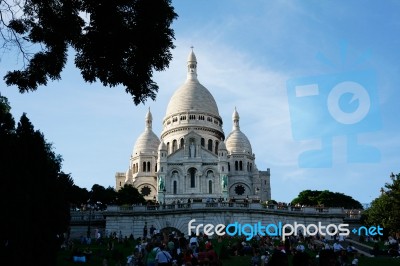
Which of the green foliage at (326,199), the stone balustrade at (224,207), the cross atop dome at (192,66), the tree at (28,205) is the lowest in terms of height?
the tree at (28,205)

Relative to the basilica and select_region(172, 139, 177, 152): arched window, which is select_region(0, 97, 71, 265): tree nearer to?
the basilica

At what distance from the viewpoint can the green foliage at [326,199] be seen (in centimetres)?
9079

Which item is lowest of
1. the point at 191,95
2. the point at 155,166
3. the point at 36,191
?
the point at 36,191

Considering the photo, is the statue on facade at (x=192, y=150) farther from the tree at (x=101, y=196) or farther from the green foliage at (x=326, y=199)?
the tree at (x=101, y=196)

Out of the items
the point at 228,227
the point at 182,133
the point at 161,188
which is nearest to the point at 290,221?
the point at 228,227

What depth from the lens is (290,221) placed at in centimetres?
5141

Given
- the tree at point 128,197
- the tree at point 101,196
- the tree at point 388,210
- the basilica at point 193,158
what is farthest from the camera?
the basilica at point 193,158

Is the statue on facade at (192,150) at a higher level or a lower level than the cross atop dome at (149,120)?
lower

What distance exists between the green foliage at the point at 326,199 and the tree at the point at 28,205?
7016 cm

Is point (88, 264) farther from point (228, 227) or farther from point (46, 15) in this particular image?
point (228, 227)

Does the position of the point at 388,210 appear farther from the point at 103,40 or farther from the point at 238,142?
the point at 238,142

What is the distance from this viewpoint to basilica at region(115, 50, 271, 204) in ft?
294

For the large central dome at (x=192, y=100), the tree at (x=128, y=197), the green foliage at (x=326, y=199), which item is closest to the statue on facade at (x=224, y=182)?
the green foliage at (x=326, y=199)

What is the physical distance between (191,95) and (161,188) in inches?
899
